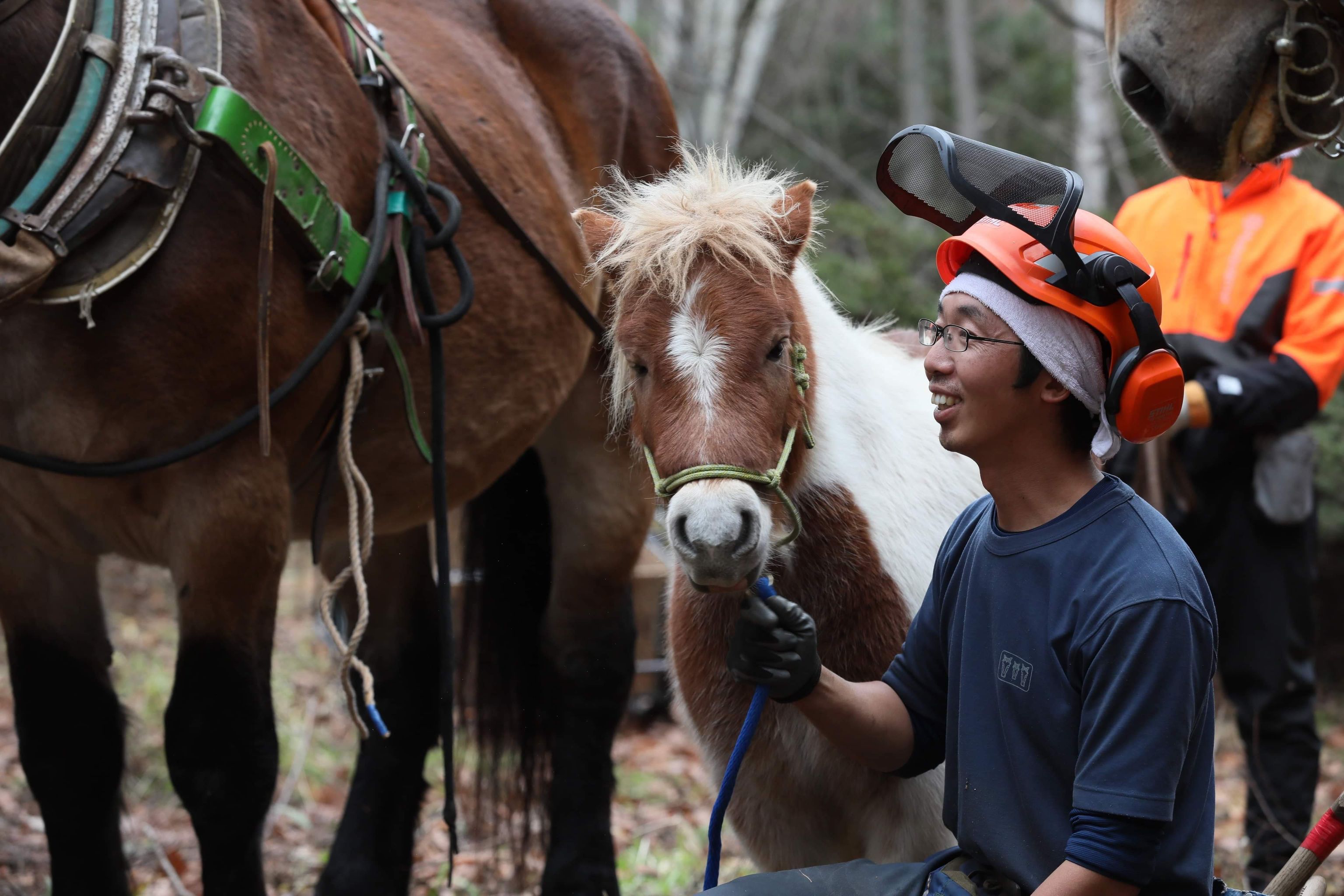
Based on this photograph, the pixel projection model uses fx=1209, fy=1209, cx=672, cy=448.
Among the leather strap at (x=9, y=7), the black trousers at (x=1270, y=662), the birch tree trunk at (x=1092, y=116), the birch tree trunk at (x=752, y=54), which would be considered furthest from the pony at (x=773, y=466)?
the birch tree trunk at (x=752, y=54)

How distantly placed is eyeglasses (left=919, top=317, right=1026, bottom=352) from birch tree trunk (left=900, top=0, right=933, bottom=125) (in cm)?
1112

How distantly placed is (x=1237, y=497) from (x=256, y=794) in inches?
105

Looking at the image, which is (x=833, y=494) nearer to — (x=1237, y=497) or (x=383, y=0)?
(x=1237, y=497)

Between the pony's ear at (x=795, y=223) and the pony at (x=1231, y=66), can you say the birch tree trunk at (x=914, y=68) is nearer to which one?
the pony's ear at (x=795, y=223)

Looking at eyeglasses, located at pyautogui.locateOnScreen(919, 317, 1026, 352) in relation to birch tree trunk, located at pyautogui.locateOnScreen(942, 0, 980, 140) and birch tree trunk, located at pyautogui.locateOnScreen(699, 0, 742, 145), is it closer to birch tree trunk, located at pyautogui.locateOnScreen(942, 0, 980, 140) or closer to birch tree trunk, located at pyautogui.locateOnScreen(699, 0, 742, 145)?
birch tree trunk, located at pyautogui.locateOnScreen(699, 0, 742, 145)

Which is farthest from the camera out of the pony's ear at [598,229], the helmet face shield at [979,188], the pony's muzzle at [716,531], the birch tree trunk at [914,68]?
the birch tree trunk at [914,68]

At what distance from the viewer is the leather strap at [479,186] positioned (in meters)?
Answer: 2.68

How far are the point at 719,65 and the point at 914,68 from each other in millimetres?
4106

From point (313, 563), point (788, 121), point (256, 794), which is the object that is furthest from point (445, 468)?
point (788, 121)

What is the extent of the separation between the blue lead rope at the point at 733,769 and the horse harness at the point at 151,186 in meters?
0.87

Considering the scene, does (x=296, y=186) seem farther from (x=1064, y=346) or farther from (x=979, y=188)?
(x=1064, y=346)

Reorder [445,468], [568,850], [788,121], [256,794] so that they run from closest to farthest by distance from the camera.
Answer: [256,794]
[445,468]
[568,850]
[788,121]

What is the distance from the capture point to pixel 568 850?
3.21 meters

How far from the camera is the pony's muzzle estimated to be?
5.41 ft
